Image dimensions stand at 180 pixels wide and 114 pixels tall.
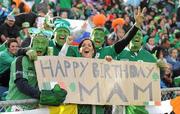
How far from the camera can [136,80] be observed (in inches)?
330

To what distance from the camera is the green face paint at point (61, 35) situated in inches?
325

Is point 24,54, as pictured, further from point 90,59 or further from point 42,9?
point 42,9

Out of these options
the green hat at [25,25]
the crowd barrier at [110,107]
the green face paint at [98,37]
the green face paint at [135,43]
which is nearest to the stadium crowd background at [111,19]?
the green hat at [25,25]

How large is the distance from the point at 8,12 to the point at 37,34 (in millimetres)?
5943

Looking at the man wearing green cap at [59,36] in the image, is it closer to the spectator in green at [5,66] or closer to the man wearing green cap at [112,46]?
the man wearing green cap at [112,46]

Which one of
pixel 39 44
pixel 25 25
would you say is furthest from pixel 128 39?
pixel 25 25

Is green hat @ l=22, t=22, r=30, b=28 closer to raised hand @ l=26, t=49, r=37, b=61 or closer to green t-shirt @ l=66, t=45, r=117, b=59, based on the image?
green t-shirt @ l=66, t=45, r=117, b=59

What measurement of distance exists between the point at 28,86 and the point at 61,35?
1.22 metres

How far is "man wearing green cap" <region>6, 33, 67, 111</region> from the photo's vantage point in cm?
730

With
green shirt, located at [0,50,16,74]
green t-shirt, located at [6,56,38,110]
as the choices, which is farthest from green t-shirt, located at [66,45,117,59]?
green shirt, located at [0,50,16,74]

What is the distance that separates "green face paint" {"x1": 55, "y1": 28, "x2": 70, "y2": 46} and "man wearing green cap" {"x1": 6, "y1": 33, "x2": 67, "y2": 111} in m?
0.69

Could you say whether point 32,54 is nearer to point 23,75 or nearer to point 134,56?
point 23,75

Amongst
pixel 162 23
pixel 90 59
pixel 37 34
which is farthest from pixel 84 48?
pixel 162 23

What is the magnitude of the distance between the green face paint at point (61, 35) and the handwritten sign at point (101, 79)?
0.46 meters
